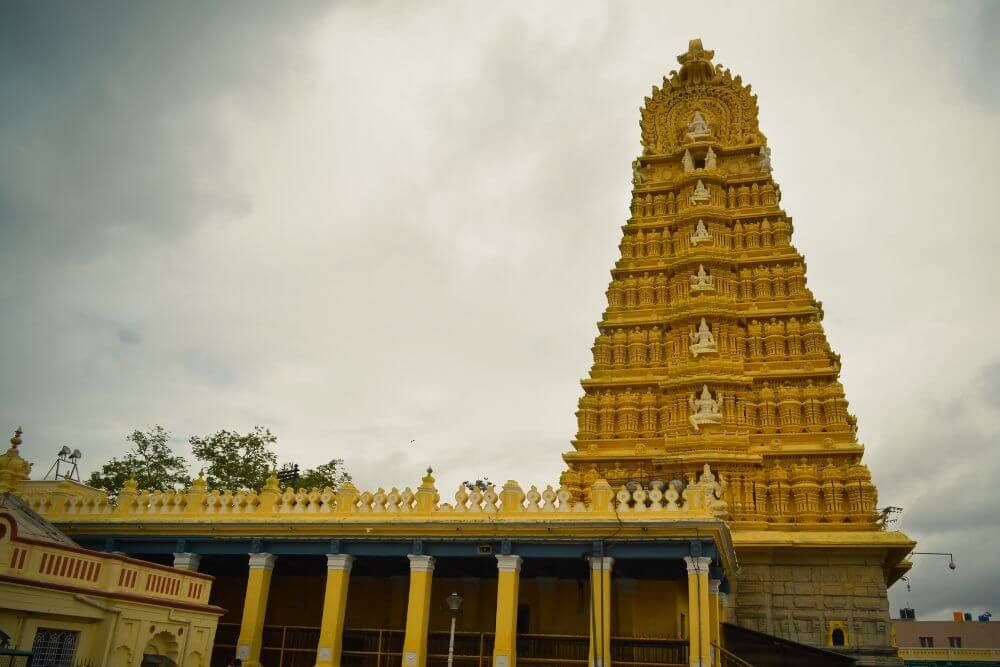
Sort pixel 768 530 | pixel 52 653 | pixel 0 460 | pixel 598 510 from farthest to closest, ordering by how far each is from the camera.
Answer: pixel 768 530 < pixel 0 460 < pixel 598 510 < pixel 52 653

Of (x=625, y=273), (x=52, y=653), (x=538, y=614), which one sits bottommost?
(x=52, y=653)

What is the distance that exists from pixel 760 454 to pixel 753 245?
482 inches

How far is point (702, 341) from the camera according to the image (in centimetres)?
3966

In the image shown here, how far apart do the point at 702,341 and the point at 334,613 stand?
73.9 ft

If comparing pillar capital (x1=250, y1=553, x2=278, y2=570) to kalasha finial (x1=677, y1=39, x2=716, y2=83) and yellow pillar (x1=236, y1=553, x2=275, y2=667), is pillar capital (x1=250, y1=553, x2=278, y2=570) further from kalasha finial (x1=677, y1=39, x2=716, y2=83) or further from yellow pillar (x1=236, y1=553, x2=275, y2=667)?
kalasha finial (x1=677, y1=39, x2=716, y2=83)

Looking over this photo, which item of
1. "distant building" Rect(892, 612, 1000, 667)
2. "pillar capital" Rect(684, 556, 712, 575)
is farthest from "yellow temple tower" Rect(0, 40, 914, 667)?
"distant building" Rect(892, 612, 1000, 667)

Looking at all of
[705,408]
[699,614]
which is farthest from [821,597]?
[699,614]

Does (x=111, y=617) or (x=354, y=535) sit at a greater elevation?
(x=354, y=535)

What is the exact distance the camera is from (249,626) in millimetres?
24609

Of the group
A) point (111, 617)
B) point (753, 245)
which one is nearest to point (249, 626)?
point (111, 617)

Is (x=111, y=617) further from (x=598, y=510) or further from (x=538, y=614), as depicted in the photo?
(x=538, y=614)

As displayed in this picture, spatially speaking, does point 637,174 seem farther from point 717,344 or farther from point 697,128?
point 717,344

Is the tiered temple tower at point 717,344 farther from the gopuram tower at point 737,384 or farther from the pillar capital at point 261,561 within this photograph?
the pillar capital at point 261,561

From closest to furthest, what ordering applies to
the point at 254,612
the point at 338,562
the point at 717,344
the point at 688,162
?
1. the point at 254,612
2. the point at 338,562
3. the point at 717,344
4. the point at 688,162
